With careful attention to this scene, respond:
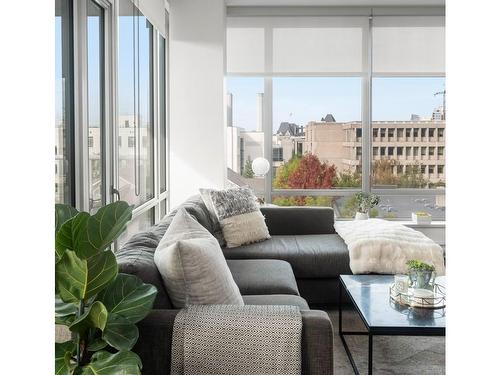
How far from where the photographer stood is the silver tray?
106 inches

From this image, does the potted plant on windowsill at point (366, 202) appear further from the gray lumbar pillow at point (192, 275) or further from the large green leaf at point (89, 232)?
the large green leaf at point (89, 232)

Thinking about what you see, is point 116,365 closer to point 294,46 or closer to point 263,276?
point 263,276

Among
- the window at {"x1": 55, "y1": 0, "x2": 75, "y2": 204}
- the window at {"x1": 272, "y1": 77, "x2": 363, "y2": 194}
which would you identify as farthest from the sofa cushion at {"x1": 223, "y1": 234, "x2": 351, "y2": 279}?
the window at {"x1": 272, "y1": 77, "x2": 363, "y2": 194}

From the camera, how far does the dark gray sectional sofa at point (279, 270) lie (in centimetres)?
183

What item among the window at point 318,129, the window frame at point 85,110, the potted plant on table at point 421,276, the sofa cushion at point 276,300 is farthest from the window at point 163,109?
the potted plant on table at point 421,276

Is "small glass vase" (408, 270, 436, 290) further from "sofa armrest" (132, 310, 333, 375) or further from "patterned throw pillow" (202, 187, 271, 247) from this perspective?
"patterned throw pillow" (202, 187, 271, 247)

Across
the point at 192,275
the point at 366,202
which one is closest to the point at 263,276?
the point at 192,275

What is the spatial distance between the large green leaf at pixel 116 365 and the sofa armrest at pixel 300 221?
10.7ft

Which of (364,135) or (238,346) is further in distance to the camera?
(364,135)

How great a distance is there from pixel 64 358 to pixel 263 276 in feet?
5.88

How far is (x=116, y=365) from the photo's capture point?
1.44 metres

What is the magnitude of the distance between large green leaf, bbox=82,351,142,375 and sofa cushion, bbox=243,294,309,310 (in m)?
1.17
